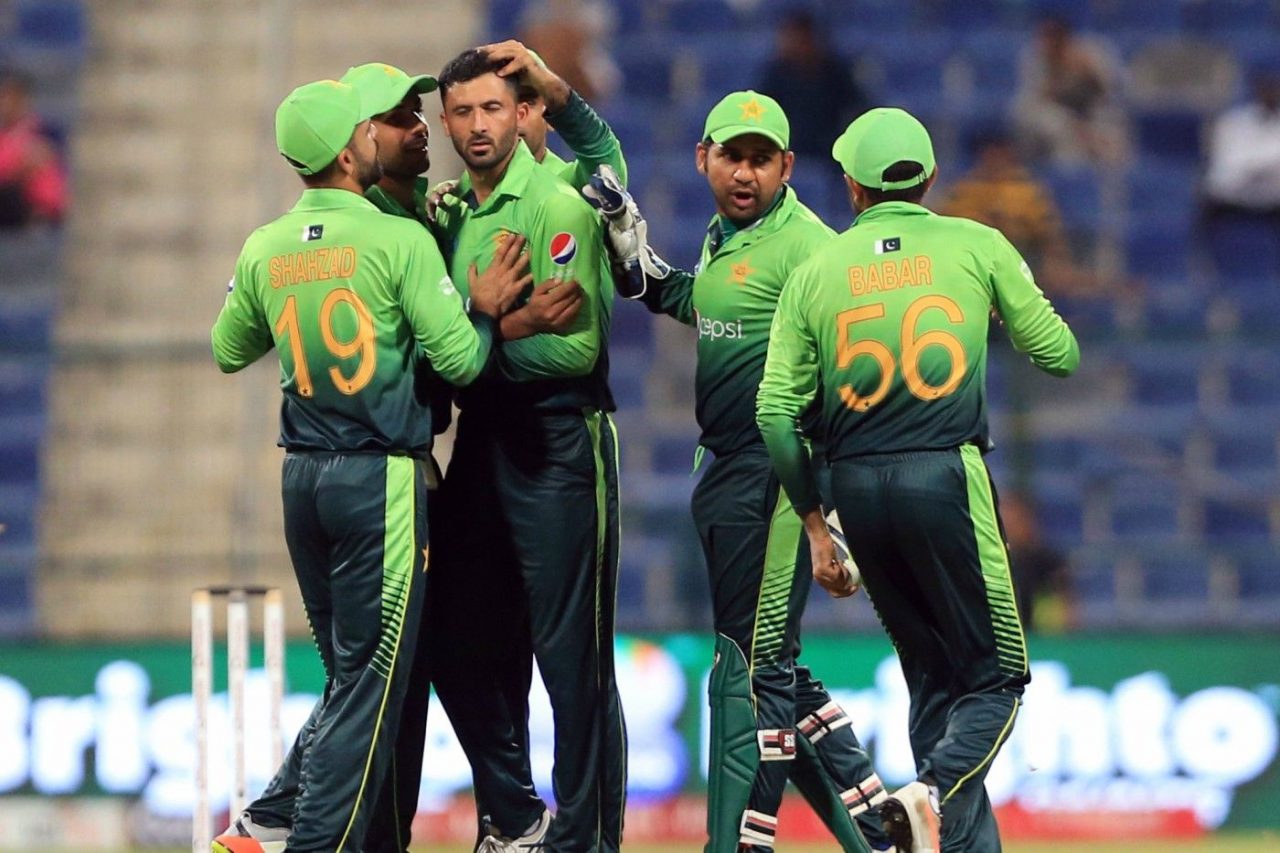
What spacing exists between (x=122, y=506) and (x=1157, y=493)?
5422mm

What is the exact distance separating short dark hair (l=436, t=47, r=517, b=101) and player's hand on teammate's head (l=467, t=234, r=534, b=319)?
1.67ft

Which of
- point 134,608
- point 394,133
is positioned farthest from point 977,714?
point 134,608

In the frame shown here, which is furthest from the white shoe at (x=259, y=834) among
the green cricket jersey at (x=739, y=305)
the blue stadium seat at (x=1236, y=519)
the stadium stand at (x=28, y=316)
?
the blue stadium seat at (x=1236, y=519)

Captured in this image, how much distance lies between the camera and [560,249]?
7375mm

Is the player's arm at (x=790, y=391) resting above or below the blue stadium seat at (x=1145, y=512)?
above

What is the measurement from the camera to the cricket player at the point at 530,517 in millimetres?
7375

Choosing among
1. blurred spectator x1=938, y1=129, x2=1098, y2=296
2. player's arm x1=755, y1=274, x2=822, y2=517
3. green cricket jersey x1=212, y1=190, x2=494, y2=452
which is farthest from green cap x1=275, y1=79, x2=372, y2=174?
blurred spectator x1=938, y1=129, x2=1098, y2=296

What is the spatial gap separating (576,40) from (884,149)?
26.1 feet

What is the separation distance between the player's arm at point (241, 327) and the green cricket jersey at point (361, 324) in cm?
8

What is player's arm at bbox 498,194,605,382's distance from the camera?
24.2ft

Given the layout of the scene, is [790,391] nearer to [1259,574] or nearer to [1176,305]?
[1259,574]

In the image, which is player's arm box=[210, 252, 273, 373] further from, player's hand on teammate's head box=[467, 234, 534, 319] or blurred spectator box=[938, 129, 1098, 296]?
blurred spectator box=[938, 129, 1098, 296]

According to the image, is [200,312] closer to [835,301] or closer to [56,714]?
[56,714]

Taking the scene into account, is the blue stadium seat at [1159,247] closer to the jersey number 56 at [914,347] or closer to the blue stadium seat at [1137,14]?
the blue stadium seat at [1137,14]
